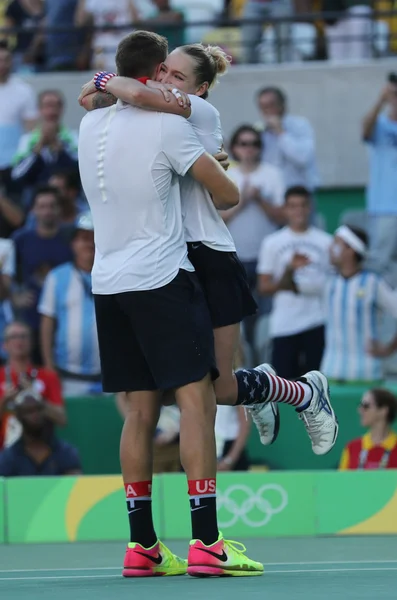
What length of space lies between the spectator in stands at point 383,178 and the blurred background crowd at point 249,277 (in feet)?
0.04

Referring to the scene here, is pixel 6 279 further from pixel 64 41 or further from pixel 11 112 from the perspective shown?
pixel 64 41

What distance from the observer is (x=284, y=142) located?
427 inches

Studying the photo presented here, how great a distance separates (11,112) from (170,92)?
683 cm

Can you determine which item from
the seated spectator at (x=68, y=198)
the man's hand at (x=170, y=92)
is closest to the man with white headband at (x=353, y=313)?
the seated spectator at (x=68, y=198)

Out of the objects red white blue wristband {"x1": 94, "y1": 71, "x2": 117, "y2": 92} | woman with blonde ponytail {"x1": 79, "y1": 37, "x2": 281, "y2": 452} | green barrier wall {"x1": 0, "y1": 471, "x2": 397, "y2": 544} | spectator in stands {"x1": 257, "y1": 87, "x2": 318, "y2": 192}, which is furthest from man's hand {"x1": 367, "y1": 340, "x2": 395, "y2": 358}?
red white blue wristband {"x1": 94, "y1": 71, "x2": 117, "y2": 92}

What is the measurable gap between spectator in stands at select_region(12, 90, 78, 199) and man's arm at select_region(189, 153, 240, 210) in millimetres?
5620

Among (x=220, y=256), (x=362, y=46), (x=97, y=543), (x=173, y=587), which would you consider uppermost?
(x=362, y=46)

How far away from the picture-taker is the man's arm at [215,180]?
196 inches

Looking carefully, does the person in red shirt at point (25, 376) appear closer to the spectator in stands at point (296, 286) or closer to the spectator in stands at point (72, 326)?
the spectator in stands at point (72, 326)

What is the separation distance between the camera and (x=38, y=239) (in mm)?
9781

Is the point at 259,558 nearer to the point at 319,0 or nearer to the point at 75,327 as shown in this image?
the point at 75,327

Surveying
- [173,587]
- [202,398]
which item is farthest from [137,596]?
[202,398]

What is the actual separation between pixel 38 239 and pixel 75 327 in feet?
2.52

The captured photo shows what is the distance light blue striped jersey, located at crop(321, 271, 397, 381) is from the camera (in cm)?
931
